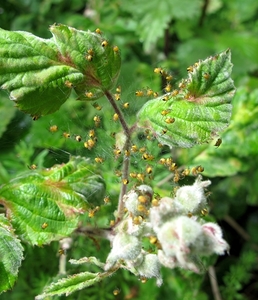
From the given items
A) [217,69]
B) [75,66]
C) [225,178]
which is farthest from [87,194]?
[225,178]

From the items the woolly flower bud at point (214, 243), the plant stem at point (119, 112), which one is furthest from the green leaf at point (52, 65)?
the woolly flower bud at point (214, 243)

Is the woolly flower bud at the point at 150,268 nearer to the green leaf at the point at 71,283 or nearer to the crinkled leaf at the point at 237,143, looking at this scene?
the green leaf at the point at 71,283

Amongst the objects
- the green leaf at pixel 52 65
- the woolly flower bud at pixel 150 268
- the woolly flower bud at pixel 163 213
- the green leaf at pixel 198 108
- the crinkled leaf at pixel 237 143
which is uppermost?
the green leaf at pixel 52 65

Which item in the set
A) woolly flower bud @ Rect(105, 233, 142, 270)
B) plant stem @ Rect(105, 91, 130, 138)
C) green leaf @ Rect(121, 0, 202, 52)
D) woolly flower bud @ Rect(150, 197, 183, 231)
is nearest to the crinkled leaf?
green leaf @ Rect(121, 0, 202, 52)

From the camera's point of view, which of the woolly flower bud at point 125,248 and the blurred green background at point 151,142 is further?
the blurred green background at point 151,142

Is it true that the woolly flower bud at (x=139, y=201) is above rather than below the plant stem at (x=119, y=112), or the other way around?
below

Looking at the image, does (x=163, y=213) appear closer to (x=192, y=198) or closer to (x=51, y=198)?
(x=192, y=198)

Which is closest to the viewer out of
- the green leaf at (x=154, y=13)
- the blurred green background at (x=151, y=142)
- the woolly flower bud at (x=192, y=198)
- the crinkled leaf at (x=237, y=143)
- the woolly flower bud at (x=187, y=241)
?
the woolly flower bud at (x=187, y=241)

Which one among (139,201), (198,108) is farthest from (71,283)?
(198,108)
